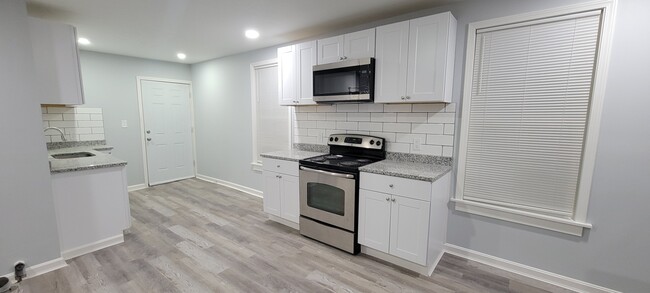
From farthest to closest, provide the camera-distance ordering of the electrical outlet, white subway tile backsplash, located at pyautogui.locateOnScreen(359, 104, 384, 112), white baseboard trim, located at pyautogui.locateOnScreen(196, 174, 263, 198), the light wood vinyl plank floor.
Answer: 1. white baseboard trim, located at pyautogui.locateOnScreen(196, 174, 263, 198)
2. white subway tile backsplash, located at pyautogui.locateOnScreen(359, 104, 384, 112)
3. the electrical outlet
4. the light wood vinyl plank floor

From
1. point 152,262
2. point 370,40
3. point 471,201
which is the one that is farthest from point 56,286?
point 471,201

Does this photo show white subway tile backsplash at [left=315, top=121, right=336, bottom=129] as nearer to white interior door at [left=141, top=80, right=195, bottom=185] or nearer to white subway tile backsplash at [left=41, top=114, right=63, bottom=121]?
white interior door at [left=141, top=80, right=195, bottom=185]

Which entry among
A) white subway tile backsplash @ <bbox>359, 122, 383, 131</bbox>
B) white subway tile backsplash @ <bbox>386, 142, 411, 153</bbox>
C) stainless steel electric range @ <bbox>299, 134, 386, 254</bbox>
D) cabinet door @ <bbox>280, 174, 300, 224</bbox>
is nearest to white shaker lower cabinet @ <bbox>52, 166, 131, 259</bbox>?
cabinet door @ <bbox>280, 174, 300, 224</bbox>

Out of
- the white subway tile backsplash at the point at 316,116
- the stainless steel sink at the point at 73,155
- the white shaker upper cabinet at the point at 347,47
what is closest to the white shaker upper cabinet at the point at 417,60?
the white shaker upper cabinet at the point at 347,47

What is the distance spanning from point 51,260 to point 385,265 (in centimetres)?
297

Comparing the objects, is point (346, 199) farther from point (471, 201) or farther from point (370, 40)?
point (370, 40)

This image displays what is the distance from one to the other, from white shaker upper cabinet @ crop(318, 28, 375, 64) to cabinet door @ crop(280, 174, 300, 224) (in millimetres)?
1390

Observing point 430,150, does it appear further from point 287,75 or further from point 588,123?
point 287,75

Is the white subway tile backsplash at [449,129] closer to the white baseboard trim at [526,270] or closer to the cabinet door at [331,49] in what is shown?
the white baseboard trim at [526,270]

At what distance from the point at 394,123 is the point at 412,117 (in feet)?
0.65

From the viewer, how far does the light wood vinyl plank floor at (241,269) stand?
84.7 inches

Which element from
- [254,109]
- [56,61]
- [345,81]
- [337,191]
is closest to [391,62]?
[345,81]

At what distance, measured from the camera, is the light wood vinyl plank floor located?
2152mm

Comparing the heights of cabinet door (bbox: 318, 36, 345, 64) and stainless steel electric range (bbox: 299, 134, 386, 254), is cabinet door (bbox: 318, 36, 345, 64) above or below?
above
